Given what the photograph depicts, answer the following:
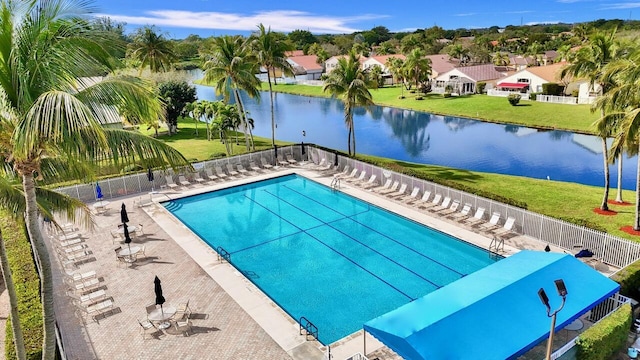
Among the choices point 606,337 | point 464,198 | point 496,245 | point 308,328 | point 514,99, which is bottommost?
point 308,328

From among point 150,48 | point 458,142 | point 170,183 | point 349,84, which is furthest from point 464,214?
point 150,48

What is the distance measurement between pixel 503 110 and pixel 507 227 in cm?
4086

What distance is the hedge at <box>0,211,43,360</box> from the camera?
33.7 feet

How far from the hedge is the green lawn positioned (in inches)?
1798

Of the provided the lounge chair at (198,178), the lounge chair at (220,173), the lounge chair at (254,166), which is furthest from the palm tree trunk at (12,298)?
the lounge chair at (254,166)

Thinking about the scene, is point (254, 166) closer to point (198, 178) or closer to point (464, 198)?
point (198, 178)

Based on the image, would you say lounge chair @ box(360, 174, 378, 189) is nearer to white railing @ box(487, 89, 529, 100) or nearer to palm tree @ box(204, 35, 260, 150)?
palm tree @ box(204, 35, 260, 150)

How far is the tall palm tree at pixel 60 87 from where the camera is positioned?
6.62 m

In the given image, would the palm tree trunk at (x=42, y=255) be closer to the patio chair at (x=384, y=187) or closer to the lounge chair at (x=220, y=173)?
the patio chair at (x=384, y=187)

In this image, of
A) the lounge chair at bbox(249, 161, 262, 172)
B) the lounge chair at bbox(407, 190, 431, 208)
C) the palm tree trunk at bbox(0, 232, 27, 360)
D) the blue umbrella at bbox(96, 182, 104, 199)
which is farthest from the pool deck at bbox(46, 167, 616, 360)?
the lounge chair at bbox(249, 161, 262, 172)

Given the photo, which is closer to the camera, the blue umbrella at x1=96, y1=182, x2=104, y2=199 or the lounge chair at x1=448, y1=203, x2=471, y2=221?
the lounge chair at x1=448, y1=203, x2=471, y2=221

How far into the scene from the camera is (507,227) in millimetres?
18453

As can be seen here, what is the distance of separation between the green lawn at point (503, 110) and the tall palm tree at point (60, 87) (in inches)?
1791

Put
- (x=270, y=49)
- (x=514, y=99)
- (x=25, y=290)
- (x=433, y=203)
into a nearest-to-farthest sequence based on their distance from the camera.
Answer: (x=25, y=290) → (x=433, y=203) → (x=270, y=49) → (x=514, y=99)
